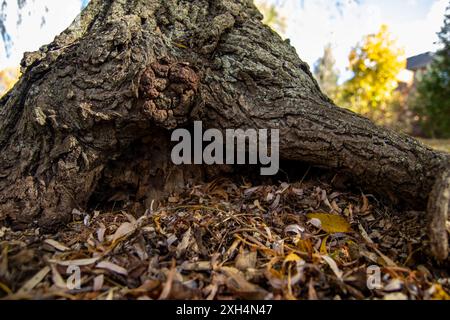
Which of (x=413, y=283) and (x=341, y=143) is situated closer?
(x=413, y=283)

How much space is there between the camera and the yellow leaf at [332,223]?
1895mm

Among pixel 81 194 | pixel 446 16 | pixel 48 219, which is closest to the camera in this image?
pixel 48 219

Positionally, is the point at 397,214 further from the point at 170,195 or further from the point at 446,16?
the point at 446,16

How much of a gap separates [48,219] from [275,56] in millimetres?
1883

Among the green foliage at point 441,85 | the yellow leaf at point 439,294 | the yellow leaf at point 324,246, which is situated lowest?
the yellow leaf at point 439,294

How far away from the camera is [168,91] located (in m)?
2.12

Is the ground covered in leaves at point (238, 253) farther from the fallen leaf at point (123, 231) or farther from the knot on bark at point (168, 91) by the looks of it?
the knot on bark at point (168, 91)

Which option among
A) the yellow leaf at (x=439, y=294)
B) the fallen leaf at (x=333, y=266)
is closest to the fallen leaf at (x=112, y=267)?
the fallen leaf at (x=333, y=266)

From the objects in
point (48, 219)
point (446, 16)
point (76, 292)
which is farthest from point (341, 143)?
point (446, 16)

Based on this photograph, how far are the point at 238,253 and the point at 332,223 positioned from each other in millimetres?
638

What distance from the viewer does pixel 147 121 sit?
213 cm

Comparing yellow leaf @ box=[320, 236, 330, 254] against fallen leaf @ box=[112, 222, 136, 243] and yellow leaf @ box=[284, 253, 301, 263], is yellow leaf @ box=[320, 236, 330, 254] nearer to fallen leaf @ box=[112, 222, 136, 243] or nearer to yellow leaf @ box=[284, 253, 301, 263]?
yellow leaf @ box=[284, 253, 301, 263]

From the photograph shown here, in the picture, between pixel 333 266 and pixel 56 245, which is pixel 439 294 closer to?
pixel 333 266

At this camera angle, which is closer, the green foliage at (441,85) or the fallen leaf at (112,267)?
the fallen leaf at (112,267)
